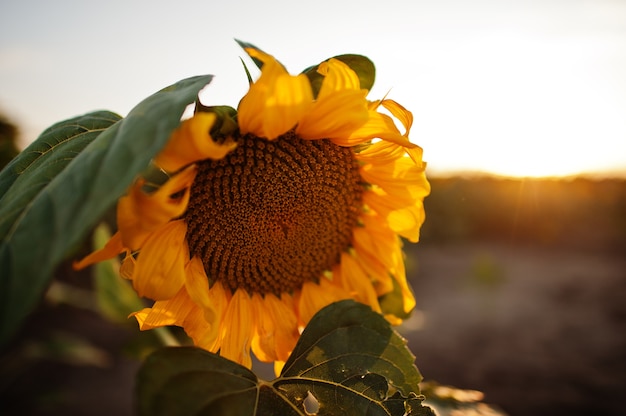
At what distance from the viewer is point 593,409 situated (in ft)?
17.8

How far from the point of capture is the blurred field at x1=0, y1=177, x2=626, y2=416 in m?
4.90

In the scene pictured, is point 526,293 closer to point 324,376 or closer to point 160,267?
point 324,376

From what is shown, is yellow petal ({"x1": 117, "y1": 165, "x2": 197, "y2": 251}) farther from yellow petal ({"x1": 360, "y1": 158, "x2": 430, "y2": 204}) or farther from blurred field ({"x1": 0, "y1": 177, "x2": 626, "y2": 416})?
blurred field ({"x1": 0, "y1": 177, "x2": 626, "y2": 416})

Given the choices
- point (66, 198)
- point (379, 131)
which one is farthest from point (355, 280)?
point (66, 198)

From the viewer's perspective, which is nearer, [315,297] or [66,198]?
[66,198]

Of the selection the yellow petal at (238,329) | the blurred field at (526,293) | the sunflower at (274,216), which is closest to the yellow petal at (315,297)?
the sunflower at (274,216)

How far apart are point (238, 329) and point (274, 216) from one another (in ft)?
0.99

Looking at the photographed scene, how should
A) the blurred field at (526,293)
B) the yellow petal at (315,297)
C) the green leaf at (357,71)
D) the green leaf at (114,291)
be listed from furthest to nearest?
the blurred field at (526,293), the green leaf at (114,291), the yellow petal at (315,297), the green leaf at (357,71)

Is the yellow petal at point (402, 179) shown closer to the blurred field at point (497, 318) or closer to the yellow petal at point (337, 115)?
the yellow petal at point (337, 115)

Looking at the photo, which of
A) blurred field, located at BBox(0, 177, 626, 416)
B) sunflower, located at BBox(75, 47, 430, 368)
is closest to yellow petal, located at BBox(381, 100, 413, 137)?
sunflower, located at BBox(75, 47, 430, 368)

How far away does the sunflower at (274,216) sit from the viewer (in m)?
0.88

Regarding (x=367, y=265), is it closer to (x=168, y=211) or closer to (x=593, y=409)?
(x=168, y=211)

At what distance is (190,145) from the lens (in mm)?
838

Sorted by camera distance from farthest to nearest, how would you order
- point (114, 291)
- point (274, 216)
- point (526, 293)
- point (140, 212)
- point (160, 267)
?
point (526, 293) < point (114, 291) < point (274, 216) < point (160, 267) < point (140, 212)
